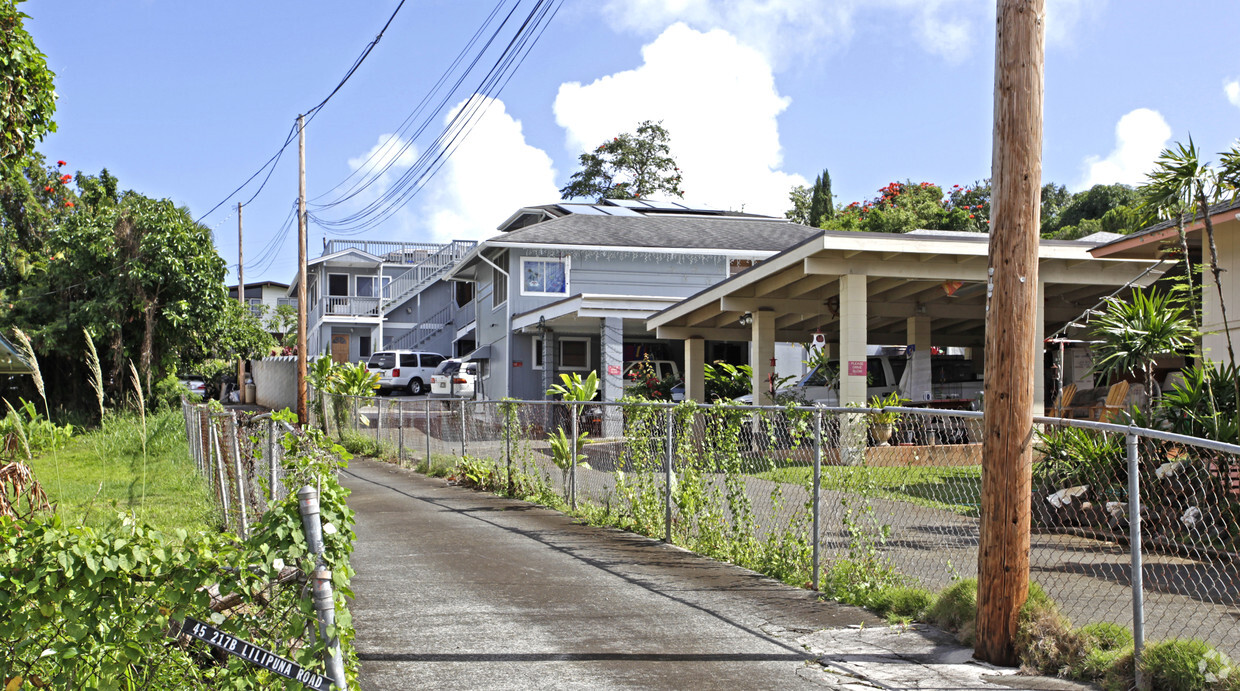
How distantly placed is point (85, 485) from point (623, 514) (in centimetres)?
757

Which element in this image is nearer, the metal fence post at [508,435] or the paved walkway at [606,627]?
the paved walkway at [606,627]

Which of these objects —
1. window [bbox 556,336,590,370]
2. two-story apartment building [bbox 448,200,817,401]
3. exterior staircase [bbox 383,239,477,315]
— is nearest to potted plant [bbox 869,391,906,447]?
two-story apartment building [bbox 448,200,817,401]

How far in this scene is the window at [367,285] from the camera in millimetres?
51531

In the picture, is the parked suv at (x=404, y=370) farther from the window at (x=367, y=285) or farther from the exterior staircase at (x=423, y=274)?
A: the window at (x=367, y=285)

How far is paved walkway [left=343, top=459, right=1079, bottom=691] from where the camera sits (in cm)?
553

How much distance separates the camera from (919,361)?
20516mm

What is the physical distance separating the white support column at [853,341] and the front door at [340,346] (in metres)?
37.0

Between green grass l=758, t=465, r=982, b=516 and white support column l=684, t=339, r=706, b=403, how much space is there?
584 inches

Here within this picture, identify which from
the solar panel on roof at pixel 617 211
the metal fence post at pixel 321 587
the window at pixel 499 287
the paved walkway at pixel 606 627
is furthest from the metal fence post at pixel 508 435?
the solar panel on roof at pixel 617 211

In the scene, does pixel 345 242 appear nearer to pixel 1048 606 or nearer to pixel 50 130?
pixel 50 130

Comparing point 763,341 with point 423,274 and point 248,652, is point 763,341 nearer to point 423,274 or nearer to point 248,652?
point 248,652

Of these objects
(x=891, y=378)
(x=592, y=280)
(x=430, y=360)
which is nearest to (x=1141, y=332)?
(x=891, y=378)

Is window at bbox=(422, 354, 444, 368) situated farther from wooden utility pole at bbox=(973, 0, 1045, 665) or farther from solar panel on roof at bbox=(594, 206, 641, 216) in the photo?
wooden utility pole at bbox=(973, 0, 1045, 665)

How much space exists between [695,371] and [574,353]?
8.74m
